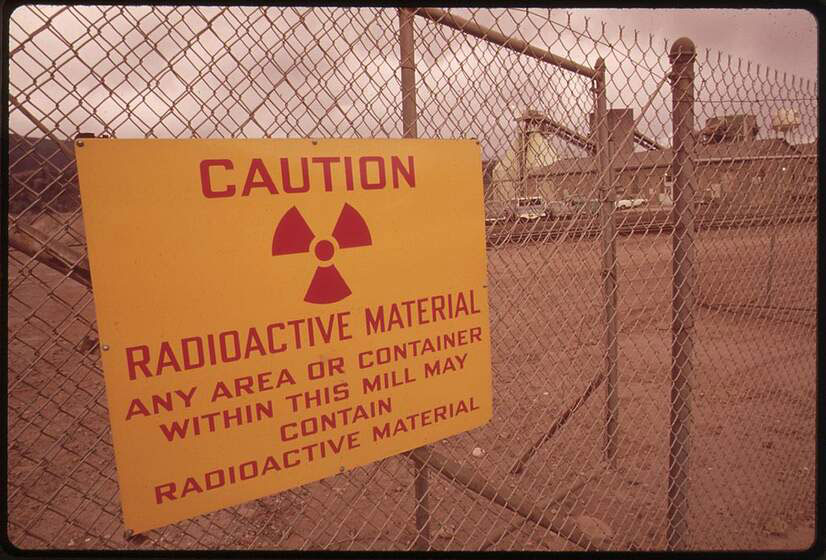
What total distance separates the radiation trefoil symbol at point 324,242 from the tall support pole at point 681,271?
150 cm

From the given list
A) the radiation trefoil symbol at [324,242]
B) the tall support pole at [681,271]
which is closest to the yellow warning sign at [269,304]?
the radiation trefoil symbol at [324,242]

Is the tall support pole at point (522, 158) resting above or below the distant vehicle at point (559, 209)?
above

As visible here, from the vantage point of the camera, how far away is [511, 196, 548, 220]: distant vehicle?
224cm

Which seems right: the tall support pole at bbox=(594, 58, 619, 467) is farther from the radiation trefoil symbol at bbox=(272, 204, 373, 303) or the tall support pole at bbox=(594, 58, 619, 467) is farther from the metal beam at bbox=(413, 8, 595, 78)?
the radiation trefoil symbol at bbox=(272, 204, 373, 303)

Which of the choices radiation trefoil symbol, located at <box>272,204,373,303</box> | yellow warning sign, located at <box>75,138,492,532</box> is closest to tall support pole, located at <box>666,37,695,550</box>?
yellow warning sign, located at <box>75,138,492,532</box>

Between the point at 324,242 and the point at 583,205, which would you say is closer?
the point at 324,242

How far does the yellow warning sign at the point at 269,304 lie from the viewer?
1210 mm

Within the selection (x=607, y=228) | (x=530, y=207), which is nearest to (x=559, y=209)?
(x=530, y=207)

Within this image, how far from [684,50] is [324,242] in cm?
179

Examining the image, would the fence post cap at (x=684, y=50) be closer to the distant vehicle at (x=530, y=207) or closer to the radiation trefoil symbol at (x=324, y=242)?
the distant vehicle at (x=530, y=207)

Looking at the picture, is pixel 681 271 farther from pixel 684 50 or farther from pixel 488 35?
pixel 488 35

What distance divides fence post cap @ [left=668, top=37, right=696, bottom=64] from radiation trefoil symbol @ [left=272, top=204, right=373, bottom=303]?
5.35 feet

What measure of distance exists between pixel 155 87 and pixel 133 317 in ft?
2.02

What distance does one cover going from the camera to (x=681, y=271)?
2.18m
